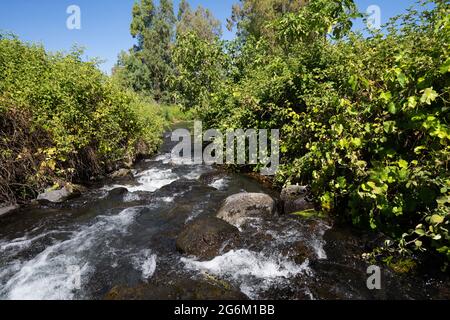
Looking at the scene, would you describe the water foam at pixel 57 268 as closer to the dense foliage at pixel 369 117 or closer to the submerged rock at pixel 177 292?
the submerged rock at pixel 177 292

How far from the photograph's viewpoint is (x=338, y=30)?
9352 mm

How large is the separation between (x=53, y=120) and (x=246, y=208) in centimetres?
671

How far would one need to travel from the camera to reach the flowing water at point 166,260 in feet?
15.4

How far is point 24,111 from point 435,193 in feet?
33.9

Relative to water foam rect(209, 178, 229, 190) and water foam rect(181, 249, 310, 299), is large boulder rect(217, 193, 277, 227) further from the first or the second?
water foam rect(209, 178, 229, 190)

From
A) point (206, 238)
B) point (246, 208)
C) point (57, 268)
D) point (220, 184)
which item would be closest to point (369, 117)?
point (246, 208)

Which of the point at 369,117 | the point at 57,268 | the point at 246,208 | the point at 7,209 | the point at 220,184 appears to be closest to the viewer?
the point at 57,268

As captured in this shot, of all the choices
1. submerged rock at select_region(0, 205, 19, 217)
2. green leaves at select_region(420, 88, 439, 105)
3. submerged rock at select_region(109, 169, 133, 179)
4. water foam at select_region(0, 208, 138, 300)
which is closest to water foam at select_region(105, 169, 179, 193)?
submerged rock at select_region(109, 169, 133, 179)

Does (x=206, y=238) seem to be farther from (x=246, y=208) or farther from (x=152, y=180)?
(x=152, y=180)

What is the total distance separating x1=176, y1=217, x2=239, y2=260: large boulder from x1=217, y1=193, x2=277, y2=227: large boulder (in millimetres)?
574

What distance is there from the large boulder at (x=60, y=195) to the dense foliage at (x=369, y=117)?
570 cm

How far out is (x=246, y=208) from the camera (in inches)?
290

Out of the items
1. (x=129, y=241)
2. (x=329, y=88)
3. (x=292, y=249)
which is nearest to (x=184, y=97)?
(x=329, y=88)

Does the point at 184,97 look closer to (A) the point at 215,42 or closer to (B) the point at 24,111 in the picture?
(A) the point at 215,42
